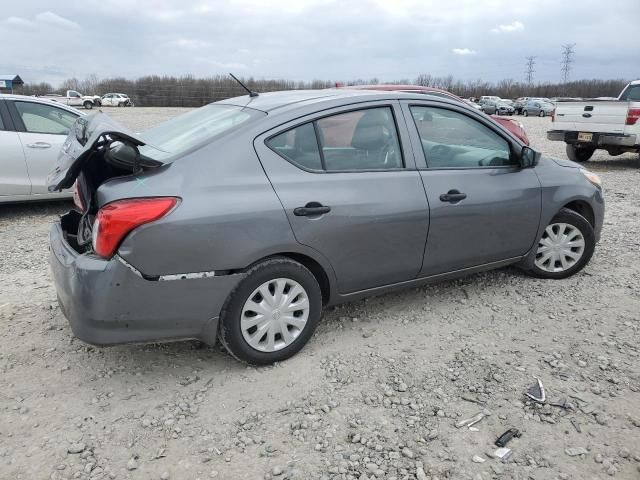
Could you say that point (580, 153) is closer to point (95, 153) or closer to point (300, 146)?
point (300, 146)

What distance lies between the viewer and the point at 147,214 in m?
2.64

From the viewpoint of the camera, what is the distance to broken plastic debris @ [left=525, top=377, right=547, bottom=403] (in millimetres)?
2887

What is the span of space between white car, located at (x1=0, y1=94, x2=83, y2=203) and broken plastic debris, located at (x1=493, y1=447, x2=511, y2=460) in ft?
19.3

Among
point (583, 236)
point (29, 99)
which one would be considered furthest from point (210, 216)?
point (29, 99)

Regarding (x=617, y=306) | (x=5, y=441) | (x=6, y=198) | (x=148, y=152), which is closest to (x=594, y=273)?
(x=617, y=306)

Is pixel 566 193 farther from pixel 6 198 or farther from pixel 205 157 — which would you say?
pixel 6 198

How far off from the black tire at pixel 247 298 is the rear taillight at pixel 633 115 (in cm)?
993

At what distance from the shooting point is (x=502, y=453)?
8.12ft

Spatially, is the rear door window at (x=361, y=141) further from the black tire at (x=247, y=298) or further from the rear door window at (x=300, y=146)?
the black tire at (x=247, y=298)

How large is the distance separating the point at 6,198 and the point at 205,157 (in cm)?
490

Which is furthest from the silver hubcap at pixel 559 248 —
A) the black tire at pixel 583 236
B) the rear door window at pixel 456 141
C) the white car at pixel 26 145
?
the white car at pixel 26 145

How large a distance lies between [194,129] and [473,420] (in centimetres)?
238

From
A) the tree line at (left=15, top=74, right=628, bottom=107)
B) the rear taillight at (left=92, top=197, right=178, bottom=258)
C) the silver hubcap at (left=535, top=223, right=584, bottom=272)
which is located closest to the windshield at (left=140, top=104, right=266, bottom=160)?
the rear taillight at (left=92, top=197, right=178, bottom=258)

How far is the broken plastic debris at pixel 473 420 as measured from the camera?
2.69 meters
